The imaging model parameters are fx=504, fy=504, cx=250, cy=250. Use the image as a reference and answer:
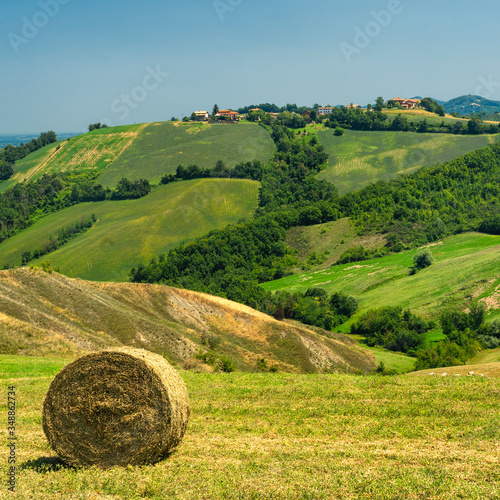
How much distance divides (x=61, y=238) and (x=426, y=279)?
94.2 m

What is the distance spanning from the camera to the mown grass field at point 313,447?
11.4 metres

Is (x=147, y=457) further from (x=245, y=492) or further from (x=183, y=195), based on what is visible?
(x=183, y=195)

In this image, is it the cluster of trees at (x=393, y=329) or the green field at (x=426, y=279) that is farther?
the green field at (x=426, y=279)

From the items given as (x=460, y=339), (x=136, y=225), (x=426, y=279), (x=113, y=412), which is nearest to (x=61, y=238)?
(x=136, y=225)

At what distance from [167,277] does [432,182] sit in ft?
279

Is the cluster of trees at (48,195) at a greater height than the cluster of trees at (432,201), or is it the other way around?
the cluster of trees at (48,195)

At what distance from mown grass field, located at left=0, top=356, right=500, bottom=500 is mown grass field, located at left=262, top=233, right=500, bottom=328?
60.0m

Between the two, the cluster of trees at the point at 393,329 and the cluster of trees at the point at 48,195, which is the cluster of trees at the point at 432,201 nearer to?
the cluster of trees at the point at 393,329

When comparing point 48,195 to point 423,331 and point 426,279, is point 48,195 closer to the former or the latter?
point 426,279

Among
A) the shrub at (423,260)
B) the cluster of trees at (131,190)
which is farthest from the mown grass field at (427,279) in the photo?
the cluster of trees at (131,190)

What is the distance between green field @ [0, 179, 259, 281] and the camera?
391 feet

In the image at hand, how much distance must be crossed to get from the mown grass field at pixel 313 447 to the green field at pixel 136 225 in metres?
95.8

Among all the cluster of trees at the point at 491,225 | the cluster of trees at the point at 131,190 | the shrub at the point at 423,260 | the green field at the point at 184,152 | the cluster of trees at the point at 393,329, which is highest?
the green field at the point at 184,152

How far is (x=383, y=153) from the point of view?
7126 inches
